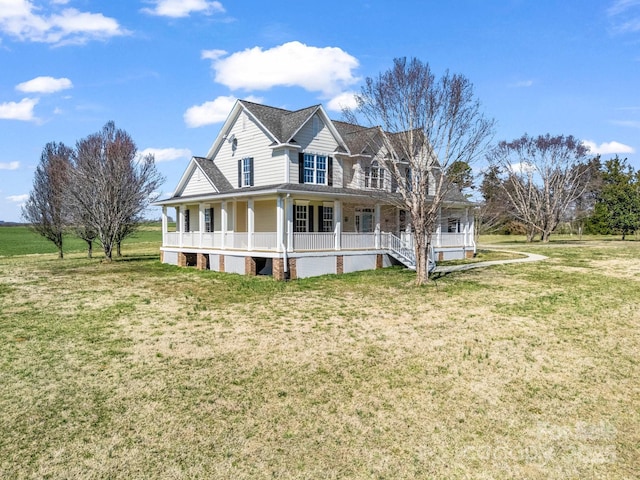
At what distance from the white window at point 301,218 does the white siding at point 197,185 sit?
573 cm

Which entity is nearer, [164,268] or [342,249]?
[342,249]

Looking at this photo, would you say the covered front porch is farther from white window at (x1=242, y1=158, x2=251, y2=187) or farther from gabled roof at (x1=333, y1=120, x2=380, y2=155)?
gabled roof at (x1=333, y1=120, x2=380, y2=155)

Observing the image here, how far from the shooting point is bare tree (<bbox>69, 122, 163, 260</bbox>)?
29156 mm

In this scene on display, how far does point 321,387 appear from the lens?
845 centimetres

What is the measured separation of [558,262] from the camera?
84.6 ft

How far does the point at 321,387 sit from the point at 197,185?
21.4m

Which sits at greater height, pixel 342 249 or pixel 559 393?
pixel 342 249

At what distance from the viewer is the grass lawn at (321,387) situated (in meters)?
6.28

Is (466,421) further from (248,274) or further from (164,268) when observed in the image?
(164,268)

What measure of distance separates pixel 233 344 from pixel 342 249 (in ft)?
39.2

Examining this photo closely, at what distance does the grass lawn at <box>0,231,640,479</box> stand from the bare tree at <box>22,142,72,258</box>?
842 inches

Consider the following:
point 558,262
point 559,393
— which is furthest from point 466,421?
point 558,262

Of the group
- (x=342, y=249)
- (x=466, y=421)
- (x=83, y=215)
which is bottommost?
(x=466, y=421)

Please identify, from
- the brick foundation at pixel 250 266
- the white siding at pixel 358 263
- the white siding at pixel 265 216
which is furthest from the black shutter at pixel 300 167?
the brick foundation at pixel 250 266
